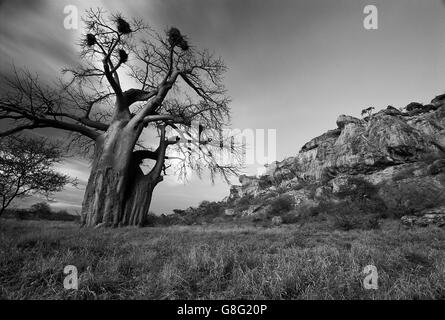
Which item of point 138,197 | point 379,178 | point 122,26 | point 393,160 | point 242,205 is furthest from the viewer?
point 242,205

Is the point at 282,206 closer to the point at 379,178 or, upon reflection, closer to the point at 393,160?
the point at 379,178

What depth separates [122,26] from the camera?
10.8m

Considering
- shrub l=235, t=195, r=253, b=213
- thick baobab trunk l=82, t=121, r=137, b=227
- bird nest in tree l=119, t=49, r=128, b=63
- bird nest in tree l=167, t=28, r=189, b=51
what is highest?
bird nest in tree l=167, t=28, r=189, b=51

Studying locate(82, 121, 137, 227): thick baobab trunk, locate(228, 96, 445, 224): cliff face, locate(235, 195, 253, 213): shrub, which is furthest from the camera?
locate(235, 195, 253, 213): shrub

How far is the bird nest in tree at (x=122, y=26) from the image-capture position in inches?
418

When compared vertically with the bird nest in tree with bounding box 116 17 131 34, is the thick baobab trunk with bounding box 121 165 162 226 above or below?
below

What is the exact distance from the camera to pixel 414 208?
48.0 feet

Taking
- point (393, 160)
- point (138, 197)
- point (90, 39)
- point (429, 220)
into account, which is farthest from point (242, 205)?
point (90, 39)

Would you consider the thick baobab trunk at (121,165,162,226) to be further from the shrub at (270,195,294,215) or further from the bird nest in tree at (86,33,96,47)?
the shrub at (270,195,294,215)

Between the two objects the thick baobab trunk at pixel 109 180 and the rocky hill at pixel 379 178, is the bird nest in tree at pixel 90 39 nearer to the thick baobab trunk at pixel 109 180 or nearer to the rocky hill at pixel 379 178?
the thick baobab trunk at pixel 109 180

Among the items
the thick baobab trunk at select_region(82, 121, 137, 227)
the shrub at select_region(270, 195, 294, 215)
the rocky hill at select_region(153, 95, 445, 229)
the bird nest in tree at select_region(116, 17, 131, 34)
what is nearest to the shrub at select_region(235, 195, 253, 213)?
the rocky hill at select_region(153, 95, 445, 229)

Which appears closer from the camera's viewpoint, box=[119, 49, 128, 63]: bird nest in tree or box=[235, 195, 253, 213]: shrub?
box=[119, 49, 128, 63]: bird nest in tree

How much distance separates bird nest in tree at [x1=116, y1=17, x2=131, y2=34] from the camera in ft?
34.9
